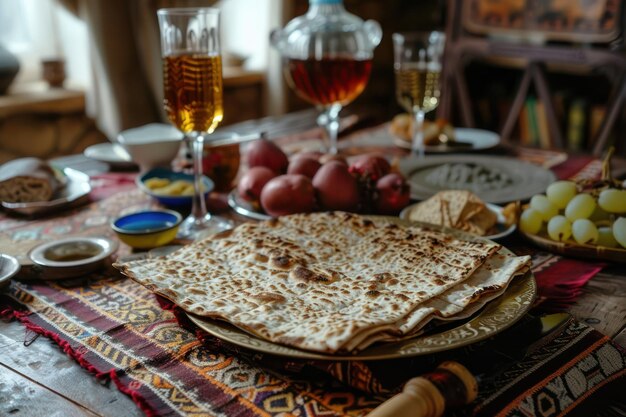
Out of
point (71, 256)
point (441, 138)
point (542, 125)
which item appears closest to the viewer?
point (71, 256)

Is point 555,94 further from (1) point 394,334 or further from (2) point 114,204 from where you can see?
(1) point 394,334

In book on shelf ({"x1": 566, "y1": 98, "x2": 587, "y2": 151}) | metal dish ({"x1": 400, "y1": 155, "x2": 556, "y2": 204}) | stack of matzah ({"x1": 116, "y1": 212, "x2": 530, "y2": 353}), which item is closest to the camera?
stack of matzah ({"x1": 116, "y1": 212, "x2": 530, "y2": 353})

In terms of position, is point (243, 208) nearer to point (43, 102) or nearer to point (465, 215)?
point (465, 215)

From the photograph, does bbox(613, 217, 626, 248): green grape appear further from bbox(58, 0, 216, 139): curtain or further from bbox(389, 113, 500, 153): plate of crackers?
bbox(58, 0, 216, 139): curtain

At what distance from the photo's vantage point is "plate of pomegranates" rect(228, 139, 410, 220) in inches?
45.1

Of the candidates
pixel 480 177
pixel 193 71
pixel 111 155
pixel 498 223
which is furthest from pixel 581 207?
pixel 111 155

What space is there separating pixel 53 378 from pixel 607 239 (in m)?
0.86

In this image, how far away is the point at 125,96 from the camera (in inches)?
124

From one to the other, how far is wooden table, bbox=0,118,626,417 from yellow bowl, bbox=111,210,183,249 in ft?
0.83

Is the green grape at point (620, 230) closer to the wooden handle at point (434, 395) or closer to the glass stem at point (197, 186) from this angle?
the wooden handle at point (434, 395)

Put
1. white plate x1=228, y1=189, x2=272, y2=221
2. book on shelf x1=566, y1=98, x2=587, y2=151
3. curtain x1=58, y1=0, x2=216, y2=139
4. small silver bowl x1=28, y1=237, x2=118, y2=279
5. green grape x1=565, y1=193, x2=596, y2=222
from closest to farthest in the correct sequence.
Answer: small silver bowl x1=28, y1=237, x2=118, y2=279
green grape x1=565, y1=193, x2=596, y2=222
white plate x1=228, y1=189, x2=272, y2=221
curtain x1=58, y1=0, x2=216, y2=139
book on shelf x1=566, y1=98, x2=587, y2=151

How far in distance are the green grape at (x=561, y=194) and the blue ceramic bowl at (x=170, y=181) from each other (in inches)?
25.6

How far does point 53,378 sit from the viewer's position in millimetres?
713

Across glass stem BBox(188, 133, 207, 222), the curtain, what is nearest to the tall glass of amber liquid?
glass stem BBox(188, 133, 207, 222)
